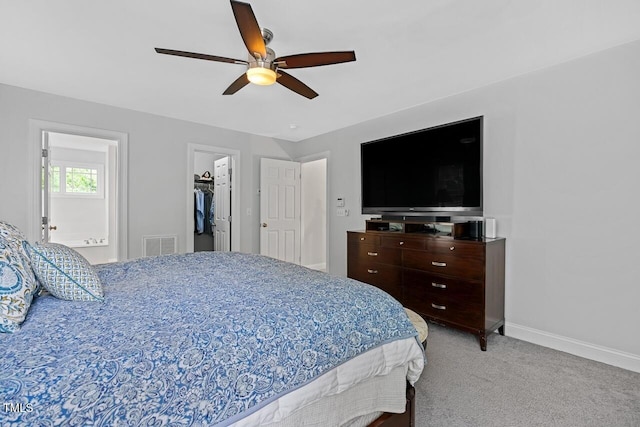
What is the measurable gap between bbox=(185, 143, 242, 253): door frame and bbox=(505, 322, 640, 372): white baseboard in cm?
365

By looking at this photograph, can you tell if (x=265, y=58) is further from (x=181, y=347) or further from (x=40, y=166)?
(x=40, y=166)

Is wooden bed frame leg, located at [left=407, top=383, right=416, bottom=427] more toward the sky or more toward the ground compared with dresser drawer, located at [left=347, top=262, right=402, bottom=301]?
more toward the ground

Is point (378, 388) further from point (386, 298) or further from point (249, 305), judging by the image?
point (249, 305)

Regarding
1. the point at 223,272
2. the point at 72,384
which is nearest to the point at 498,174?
the point at 223,272

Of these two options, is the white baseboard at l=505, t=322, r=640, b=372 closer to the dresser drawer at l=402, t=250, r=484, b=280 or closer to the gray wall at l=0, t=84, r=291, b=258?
the dresser drawer at l=402, t=250, r=484, b=280

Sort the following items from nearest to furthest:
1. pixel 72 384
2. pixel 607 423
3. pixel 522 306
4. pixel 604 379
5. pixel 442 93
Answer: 1. pixel 72 384
2. pixel 607 423
3. pixel 604 379
4. pixel 522 306
5. pixel 442 93

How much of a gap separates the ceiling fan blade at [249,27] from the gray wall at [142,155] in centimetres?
269

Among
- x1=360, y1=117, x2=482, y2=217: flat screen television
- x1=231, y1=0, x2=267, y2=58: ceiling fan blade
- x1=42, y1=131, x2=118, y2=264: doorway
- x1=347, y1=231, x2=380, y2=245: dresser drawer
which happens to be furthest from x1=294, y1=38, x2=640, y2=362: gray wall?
x1=42, y1=131, x2=118, y2=264: doorway

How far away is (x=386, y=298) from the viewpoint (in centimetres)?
151

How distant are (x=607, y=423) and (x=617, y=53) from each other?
256 cm

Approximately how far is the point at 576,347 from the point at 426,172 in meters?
1.98

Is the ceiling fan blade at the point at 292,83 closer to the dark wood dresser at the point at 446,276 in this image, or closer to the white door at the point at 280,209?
the dark wood dresser at the point at 446,276

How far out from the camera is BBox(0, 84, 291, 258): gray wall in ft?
10.3

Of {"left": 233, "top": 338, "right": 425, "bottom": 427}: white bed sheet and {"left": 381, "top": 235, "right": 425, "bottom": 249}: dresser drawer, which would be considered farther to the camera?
{"left": 381, "top": 235, "right": 425, "bottom": 249}: dresser drawer
